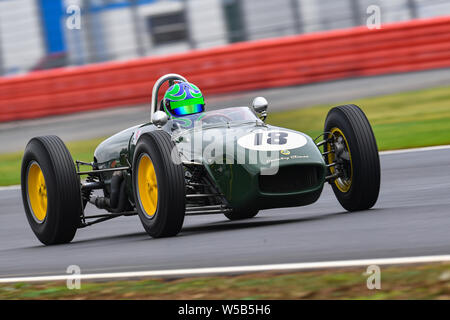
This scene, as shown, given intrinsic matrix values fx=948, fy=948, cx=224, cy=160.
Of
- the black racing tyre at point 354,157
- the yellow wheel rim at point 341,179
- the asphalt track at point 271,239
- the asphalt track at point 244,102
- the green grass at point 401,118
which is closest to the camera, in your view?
the asphalt track at point 271,239

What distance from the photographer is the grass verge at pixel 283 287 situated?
521 centimetres

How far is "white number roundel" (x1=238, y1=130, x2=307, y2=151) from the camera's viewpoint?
782 centimetres

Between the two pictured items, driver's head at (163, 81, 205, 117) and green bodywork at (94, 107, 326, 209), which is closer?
green bodywork at (94, 107, 326, 209)

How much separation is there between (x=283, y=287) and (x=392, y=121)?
11265 mm

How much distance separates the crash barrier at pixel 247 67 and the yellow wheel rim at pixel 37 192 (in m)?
11.2

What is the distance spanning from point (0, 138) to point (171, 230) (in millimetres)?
13322

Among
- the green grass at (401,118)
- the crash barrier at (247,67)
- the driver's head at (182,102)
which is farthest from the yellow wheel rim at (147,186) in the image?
the crash barrier at (247,67)

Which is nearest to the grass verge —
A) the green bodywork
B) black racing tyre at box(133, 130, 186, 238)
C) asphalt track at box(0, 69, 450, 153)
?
black racing tyre at box(133, 130, 186, 238)

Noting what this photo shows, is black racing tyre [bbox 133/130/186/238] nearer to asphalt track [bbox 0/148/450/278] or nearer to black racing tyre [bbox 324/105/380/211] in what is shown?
asphalt track [bbox 0/148/450/278]

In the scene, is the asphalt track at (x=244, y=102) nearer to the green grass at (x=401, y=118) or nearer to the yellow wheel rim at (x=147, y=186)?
the green grass at (x=401, y=118)

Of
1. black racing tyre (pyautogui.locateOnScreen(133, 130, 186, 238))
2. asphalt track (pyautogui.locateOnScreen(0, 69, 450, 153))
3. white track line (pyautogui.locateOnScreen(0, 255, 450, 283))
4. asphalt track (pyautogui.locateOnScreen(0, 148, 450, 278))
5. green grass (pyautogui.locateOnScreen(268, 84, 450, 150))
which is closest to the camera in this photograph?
white track line (pyautogui.locateOnScreen(0, 255, 450, 283))

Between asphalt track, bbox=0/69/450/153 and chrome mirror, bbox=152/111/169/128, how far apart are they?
10.1 m

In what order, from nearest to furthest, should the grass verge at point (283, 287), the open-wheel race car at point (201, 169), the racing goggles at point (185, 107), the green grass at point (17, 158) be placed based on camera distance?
the grass verge at point (283, 287) < the open-wheel race car at point (201, 169) < the racing goggles at point (185, 107) < the green grass at point (17, 158)

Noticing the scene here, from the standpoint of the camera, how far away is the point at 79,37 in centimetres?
2244
